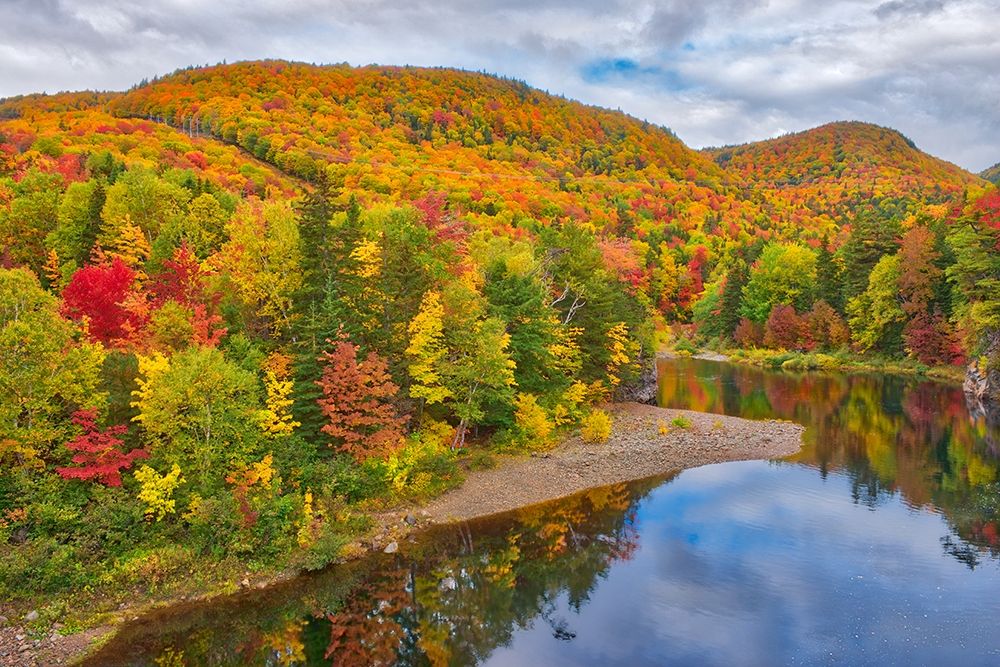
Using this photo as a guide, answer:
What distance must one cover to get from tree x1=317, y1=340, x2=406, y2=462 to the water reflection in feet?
68.8

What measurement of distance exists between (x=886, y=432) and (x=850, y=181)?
14223 centimetres

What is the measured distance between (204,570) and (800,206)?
508 ft

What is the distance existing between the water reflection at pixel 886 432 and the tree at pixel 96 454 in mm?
27966

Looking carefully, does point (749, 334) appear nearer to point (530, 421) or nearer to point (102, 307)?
point (530, 421)

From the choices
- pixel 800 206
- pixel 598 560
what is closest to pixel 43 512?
pixel 598 560

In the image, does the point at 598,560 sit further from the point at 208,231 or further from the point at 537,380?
the point at 208,231

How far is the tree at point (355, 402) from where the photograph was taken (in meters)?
25.9

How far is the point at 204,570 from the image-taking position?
21.0 meters

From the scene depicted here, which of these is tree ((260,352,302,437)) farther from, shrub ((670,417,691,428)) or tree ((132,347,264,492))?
shrub ((670,417,691,428))

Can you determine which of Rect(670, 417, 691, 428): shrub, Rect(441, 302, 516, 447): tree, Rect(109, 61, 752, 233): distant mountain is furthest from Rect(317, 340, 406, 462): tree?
Rect(109, 61, 752, 233): distant mountain

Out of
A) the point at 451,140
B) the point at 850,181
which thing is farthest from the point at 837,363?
the point at 850,181

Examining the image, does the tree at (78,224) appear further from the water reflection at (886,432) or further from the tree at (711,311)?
the tree at (711,311)

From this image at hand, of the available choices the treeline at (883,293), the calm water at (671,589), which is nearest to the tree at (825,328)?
the treeline at (883,293)

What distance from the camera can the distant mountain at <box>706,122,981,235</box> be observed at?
460 feet
